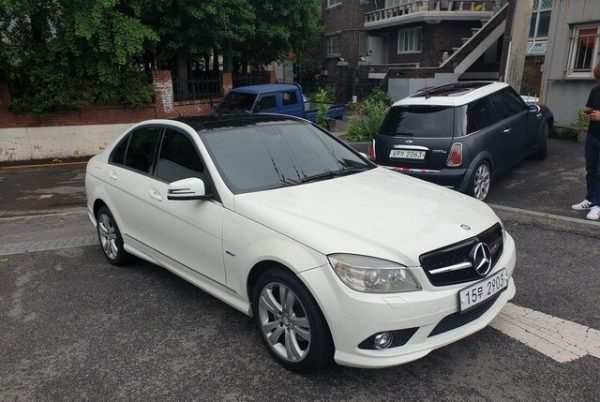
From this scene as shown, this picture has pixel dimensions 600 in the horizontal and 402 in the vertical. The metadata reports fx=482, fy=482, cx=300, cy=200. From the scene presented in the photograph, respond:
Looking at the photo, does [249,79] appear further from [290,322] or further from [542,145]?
[290,322]

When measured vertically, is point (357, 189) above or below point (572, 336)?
above

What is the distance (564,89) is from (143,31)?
32.4 feet

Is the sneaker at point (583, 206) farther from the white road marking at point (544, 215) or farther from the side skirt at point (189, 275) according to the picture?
the side skirt at point (189, 275)

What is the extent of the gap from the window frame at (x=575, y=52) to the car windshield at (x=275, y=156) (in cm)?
900

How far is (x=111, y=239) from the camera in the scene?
502 cm

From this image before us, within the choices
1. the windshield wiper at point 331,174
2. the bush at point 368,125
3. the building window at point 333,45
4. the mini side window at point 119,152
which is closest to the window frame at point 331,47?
the building window at point 333,45

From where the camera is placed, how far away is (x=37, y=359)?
341cm

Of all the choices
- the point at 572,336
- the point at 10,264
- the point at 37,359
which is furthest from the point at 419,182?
the point at 10,264

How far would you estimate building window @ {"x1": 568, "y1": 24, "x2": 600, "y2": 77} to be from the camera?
10617mm

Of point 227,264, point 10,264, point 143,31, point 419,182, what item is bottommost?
point 10,264

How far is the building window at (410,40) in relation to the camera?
26.4 m

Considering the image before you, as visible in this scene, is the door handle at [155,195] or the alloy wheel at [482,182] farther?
the alloy wheel at [482,182]

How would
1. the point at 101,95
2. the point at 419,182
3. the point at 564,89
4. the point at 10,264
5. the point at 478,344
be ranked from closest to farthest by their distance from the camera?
the point at 478,344, the point at 419,182, the point at 10,264, the point at 564,89, the point at 101,95

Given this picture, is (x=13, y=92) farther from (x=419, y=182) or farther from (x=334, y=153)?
(x=419, y=182)
